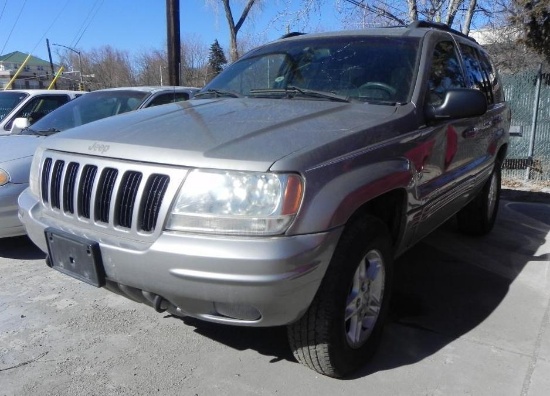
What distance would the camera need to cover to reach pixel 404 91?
3229 mm

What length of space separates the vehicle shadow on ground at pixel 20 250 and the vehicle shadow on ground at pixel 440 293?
226cm

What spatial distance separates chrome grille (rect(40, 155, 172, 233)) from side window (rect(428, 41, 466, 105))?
1.97 m

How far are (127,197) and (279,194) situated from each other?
2.50 feet

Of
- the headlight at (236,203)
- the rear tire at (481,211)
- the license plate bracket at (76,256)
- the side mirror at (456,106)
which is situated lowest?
the rear tire at (481,211)

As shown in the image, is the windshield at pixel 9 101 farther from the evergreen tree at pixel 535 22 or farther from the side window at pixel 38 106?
the evergreen tree at pixel 535 22

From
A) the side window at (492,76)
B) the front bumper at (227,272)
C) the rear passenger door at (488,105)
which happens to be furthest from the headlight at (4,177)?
the side window at (492,76)

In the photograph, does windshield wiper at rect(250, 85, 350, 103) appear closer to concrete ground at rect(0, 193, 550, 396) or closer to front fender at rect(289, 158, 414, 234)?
front fender at rect(289, 158, 414, 234)

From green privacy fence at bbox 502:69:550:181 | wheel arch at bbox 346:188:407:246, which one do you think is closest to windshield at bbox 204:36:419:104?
wheel arch at bbox 346:188:407:246

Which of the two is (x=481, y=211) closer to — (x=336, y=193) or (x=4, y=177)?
(x=336, y=193)

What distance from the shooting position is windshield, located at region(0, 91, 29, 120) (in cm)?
757

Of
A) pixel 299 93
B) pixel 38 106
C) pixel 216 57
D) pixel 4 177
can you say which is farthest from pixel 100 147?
pixel 216 57

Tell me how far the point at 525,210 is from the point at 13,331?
19.8 ft

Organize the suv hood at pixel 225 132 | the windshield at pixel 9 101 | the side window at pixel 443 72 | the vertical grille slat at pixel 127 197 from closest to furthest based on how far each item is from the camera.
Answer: the suv hood at pixel 225 132 → the vertical grille slat at pixel 127 197 → the side window at pixel 443 72 → the windshield at pixel 9 101

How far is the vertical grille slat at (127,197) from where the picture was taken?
2.40m
